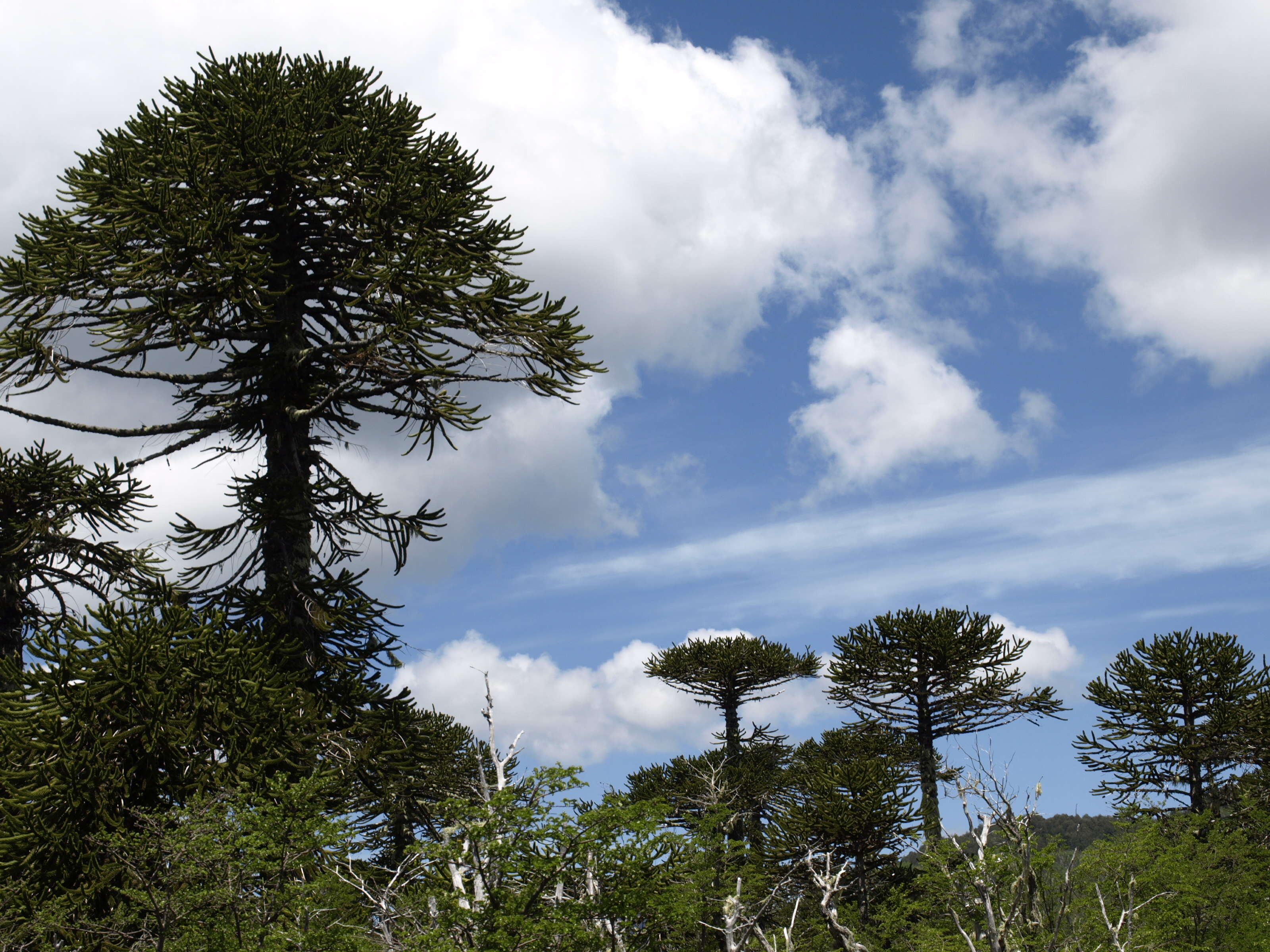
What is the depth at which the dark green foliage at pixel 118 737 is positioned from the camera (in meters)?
10.8

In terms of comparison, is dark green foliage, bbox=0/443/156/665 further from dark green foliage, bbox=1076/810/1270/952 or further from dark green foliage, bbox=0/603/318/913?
dark green foliage, bbox=1076/810/1270/952

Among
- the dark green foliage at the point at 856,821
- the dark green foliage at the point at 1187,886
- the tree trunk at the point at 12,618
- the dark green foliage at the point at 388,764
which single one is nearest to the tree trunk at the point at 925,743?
the dark green foliage at the point at 856,821

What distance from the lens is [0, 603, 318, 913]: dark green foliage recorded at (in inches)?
424

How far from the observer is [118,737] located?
11.2 metres

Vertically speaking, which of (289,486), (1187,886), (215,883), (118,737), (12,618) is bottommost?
(1187,886)

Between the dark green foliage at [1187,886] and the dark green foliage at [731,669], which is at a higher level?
the dark green foliage at [731,669]

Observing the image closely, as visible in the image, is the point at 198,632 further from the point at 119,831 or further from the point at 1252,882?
the point at 1252,882

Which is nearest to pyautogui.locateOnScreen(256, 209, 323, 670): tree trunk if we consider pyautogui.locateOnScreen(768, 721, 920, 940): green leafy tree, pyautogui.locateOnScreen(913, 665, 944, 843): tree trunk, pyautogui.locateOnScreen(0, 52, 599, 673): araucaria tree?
pyautogui.locateOnScreen(0, 52, 599, 673): araucaria tree

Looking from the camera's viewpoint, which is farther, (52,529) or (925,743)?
(925,743)

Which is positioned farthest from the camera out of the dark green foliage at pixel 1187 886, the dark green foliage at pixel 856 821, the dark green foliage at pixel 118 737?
→ the dark green foliage at pixel 856 821

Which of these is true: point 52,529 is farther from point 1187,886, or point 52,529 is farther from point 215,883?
point 1187,886

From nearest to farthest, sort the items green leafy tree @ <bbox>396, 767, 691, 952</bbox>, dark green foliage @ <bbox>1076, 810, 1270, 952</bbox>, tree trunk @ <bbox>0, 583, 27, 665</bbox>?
green leafy tree @ <bbox>396, 767, 691, 952</bbox> → tree trunk @ <bbox>0, 583, 27, 665</bbox> → dark green foliage @ <bbox>1076, 810, 1270, 952</bbox>

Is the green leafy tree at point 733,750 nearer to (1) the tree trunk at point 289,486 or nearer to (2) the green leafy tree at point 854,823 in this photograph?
(2) the green leafy tree at point 854,823

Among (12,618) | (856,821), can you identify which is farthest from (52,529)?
(856,821)
